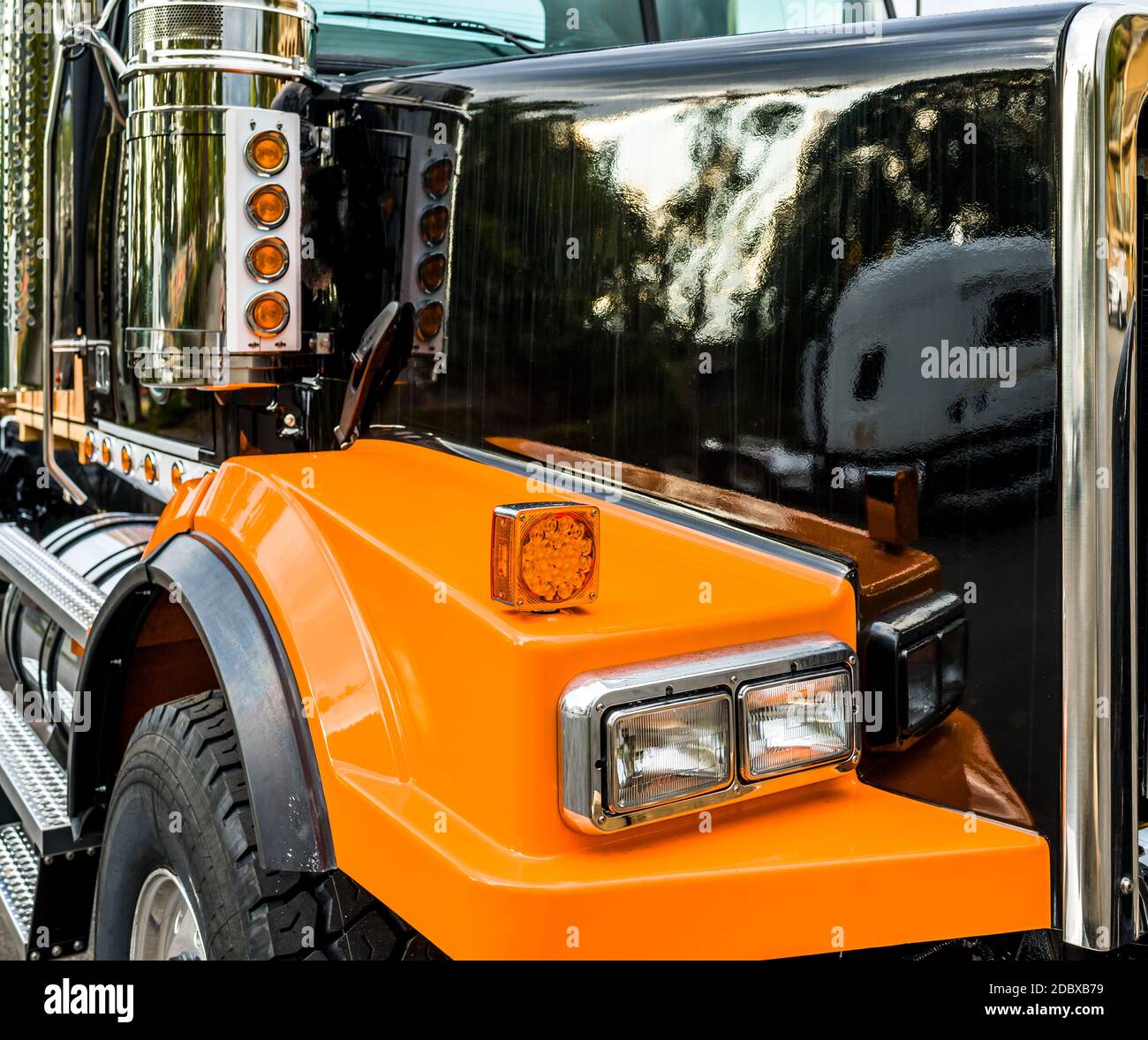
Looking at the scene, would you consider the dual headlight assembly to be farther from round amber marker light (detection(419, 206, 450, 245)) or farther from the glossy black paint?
round amber marker light (detection(419, 206, 450, 245))

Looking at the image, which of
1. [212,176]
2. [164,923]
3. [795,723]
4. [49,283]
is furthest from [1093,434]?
[49,283]

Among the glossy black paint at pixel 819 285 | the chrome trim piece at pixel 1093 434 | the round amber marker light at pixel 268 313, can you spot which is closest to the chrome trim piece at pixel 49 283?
the round amber marker light at pixel 268 313

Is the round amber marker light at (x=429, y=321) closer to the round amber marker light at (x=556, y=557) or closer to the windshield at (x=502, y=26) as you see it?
the windshield at (x=502, y=26)

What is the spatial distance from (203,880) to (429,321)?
43.2 inches

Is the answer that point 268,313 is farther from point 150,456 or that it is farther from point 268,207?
point 150,456

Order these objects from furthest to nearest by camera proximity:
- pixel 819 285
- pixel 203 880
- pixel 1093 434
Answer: pixel 203 880 → pixel 819 285 → pixel 1093 434

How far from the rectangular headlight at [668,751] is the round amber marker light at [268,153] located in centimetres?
143

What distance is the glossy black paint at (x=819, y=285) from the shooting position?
1767 mm

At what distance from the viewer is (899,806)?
183 cm

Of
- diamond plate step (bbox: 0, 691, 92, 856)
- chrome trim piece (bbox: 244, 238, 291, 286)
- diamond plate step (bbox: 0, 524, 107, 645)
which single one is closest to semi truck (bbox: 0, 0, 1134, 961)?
chrome trim piece (bbox: 244, 238, 291, 286)

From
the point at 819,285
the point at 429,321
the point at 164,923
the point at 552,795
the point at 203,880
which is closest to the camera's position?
the point at 552,795

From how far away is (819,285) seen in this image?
1.93 m

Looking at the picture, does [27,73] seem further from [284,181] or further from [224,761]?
[224,761]
